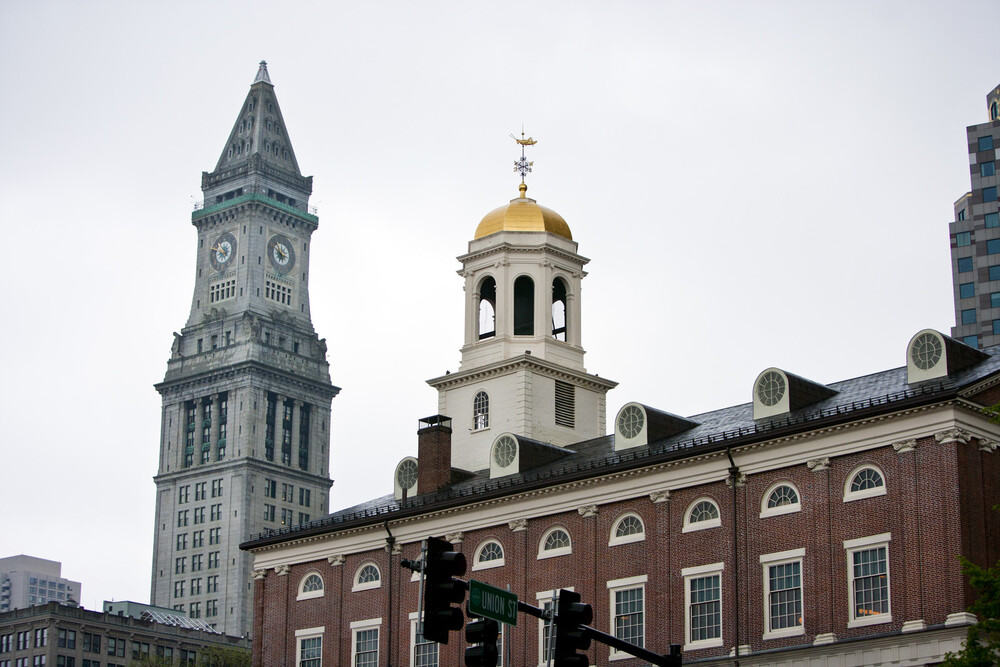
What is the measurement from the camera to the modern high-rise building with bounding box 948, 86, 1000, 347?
15238 cm

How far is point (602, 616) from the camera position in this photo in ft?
234

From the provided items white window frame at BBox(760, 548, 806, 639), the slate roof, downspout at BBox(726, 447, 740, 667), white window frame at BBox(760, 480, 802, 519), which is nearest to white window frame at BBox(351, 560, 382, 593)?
the slate roof

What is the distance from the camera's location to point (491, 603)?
31.9 meters

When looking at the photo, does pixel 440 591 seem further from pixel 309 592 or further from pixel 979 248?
pixel 979 248

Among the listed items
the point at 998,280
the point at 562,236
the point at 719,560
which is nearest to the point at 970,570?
the point at 719,560

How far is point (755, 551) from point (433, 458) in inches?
850

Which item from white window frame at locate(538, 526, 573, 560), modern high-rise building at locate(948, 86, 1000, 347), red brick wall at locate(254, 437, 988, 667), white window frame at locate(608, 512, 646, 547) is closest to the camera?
red brick wall at locate(254, 437, 988, 667)

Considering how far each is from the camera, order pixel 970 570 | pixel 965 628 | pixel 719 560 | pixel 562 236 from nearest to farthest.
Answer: pixel 970 570 < pixel 965 628 < pixel 719 560 < pixel 562 236

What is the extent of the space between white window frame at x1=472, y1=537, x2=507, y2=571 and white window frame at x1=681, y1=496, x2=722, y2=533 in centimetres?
967

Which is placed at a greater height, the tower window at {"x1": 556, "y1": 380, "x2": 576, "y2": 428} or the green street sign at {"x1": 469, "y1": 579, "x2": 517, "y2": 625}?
the tower window at {"x1": 556, "y1": 380, "x2": 576, "y2": 428}

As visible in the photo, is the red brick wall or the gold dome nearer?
the red brick wall

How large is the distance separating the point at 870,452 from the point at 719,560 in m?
7.59

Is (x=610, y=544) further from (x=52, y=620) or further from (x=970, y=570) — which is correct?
(x=52, y=620)

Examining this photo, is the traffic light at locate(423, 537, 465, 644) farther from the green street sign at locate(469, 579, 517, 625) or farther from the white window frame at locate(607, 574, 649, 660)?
the white window frame at locate(607, 574, 649, 660)
